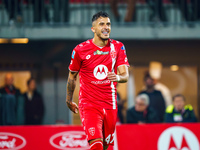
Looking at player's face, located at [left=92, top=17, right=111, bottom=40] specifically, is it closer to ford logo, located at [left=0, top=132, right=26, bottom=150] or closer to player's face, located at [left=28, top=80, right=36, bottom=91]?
ford logo, located at [left=0, top=132, right=26, bottom=150]

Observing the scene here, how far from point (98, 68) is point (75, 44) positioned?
22.2 ft

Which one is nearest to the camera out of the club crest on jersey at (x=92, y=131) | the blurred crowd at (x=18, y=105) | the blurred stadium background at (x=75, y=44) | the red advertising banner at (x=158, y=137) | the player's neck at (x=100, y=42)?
the club crest on jersey at (x=92, y=131)

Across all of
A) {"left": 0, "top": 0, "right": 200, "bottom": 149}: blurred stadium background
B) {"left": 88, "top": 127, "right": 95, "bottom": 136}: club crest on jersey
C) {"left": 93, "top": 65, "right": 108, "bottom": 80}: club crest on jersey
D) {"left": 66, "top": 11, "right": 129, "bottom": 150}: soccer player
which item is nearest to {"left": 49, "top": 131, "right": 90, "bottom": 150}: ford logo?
{"left": 66, "top": 11, "right": 129, "bottom": 150}: soccer player

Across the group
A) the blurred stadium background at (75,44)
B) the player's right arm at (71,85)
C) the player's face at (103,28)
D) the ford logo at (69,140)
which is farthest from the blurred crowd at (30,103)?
the player's face at (103,28)

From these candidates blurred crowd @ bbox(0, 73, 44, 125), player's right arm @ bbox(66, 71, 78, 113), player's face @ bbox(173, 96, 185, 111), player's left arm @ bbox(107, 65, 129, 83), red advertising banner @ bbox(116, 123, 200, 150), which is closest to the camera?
player's left arm @ bbox(107, 65, 129, 83)

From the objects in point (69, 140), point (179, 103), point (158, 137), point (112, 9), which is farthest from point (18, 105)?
point (158, 137)

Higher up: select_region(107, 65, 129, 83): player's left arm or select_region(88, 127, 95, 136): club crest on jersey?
select_region(107, 65, 129, 83): player's left arm

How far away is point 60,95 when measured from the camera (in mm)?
13141

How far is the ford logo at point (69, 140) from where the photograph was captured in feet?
27.8

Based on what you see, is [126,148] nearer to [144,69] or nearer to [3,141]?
[3,141]

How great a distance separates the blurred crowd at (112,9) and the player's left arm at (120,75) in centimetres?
593

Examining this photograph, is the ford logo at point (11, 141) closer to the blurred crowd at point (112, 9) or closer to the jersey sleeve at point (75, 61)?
the jersey sleeve at point (75, 61)

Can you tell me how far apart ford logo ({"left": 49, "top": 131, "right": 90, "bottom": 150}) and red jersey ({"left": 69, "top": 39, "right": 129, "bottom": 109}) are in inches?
96.1

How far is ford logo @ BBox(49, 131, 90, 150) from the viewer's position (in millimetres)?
8484
